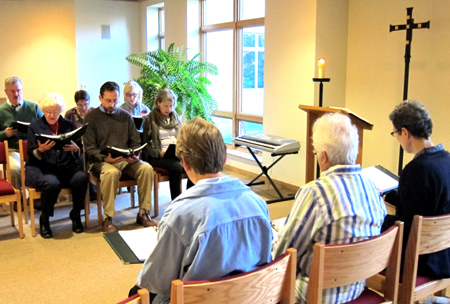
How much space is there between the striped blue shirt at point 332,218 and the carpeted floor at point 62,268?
143 centimetres

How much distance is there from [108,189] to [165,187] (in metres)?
1.54

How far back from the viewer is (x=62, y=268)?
3.08m

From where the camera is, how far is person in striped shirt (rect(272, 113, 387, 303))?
1.62 meters

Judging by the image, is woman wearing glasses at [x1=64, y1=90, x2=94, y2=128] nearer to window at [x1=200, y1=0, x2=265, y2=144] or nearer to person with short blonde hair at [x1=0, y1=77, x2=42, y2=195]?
person with short blonde hair at [x1=0, y1=77, x2=42, y2=195]

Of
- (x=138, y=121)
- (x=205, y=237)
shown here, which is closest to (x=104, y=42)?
(x=138, y=121)

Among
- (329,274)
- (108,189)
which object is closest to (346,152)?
(329,274)

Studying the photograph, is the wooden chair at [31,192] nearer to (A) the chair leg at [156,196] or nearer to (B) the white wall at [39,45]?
(A) the chair leg at [156,196]

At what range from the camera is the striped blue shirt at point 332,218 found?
1618 millimetres

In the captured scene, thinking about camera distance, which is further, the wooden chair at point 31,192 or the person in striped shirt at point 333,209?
the wooden chair at point 31,192

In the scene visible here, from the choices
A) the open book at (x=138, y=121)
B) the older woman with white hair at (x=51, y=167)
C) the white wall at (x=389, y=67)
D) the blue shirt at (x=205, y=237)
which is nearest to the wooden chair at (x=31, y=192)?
the older woman with white hair at (x=51, y=167)

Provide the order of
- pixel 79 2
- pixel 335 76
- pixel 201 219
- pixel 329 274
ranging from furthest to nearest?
1. pixel 79 2
2. pixel 335 76
3. pixel 329 274
4. pixel 201 219

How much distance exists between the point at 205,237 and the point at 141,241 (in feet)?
1.76

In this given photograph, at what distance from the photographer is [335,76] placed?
4.75m

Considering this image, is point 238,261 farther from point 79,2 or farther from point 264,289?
point 79,2
